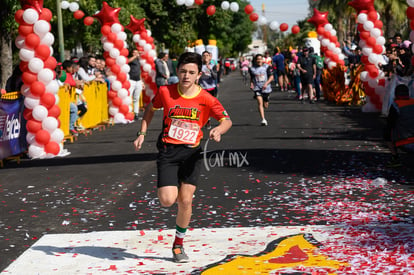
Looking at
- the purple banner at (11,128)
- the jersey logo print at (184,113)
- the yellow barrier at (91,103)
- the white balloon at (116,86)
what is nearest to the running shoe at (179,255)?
the jersey logo print at (184,113)

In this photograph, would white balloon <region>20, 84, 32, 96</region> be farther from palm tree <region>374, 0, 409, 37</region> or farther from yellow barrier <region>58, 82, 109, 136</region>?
palm tree <region>374, 0, 409, 37</region>

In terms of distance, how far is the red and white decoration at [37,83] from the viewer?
1339cm

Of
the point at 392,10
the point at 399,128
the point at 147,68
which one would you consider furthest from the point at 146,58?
the point at 392,10

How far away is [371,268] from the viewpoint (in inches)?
218

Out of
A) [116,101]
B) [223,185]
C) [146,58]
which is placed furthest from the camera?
[146,58]

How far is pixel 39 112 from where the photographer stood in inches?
527

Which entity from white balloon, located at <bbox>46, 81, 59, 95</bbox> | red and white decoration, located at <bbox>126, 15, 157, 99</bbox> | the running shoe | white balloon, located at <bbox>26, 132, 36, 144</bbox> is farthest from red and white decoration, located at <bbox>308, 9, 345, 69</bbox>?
the running shoe

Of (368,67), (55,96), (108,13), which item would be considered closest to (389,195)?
(55,96)

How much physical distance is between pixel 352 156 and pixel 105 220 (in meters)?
5.65

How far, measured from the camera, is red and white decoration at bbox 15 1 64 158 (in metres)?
13.4

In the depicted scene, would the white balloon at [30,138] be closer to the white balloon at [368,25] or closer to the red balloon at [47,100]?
the red balloon at [47,100]

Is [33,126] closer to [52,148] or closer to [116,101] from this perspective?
[52,148]

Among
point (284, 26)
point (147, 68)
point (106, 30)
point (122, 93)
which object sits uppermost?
point (284, 26)

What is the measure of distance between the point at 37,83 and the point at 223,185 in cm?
538
